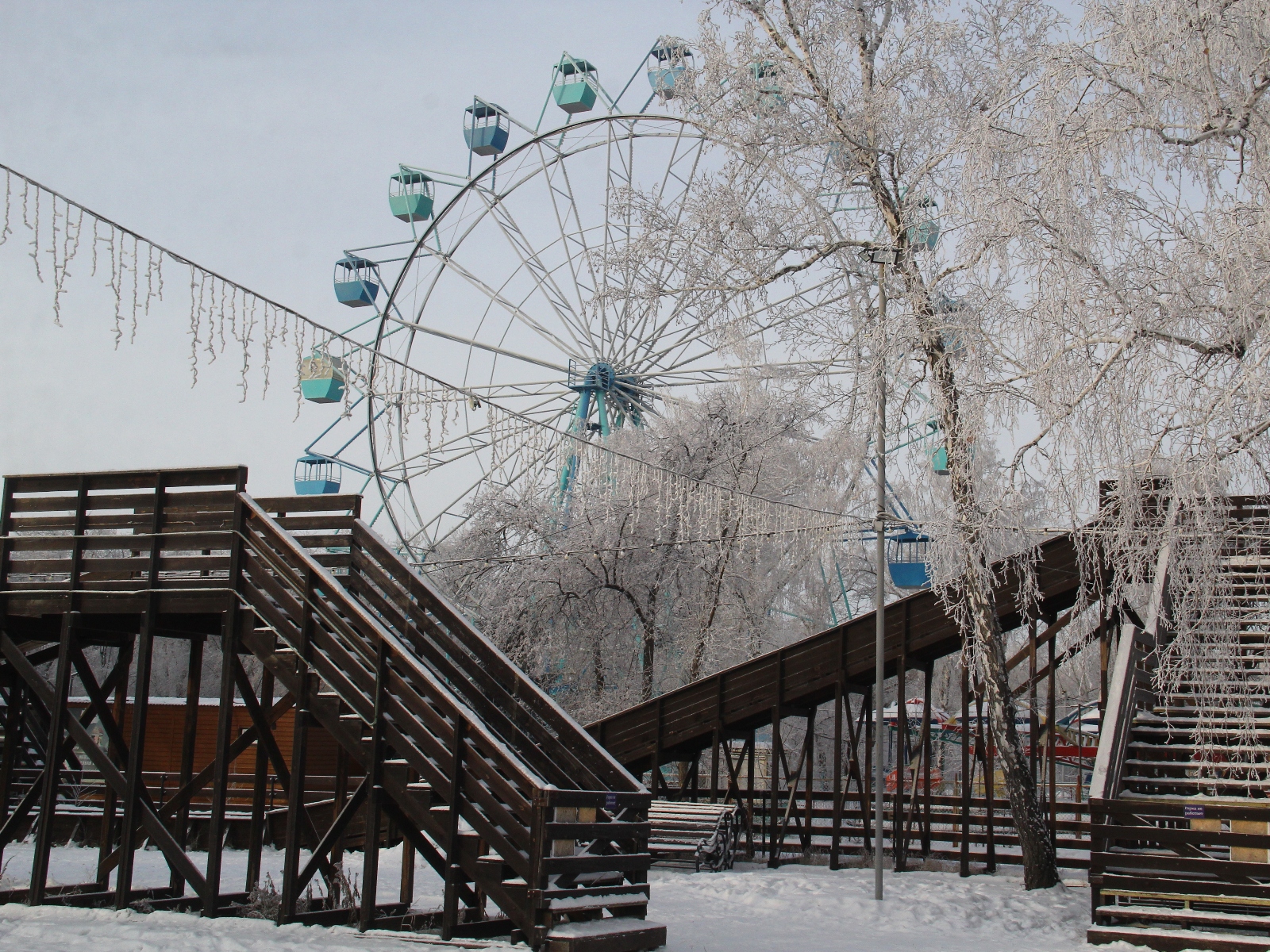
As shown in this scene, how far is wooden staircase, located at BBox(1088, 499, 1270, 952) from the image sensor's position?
31.9 feet

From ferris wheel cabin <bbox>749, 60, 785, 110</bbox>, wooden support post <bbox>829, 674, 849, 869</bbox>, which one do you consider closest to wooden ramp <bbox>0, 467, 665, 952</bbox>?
ferris wheel cabin <bbox>749, 60, 785, 110</bbox>

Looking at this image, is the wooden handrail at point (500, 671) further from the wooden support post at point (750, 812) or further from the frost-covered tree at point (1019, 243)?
the wooden support post at point (750, 812)

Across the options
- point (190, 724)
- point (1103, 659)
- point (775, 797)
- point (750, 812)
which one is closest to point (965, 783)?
point (1103, 659)

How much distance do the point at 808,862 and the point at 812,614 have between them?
1409cm

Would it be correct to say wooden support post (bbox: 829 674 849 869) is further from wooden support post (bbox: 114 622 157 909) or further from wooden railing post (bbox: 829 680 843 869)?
wooden support post (bbox: 114 622 157 909)

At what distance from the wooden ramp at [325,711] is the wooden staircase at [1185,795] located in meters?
4.09

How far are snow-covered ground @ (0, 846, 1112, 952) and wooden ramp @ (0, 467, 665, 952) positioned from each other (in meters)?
0.67

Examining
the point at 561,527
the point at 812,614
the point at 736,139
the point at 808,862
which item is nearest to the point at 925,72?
the point at 736,139

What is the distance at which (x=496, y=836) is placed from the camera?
8508 millimetres

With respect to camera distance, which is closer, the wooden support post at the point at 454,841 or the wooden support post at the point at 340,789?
the wooden support post at the point at 454,841

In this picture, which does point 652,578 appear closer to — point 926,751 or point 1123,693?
point 926,751

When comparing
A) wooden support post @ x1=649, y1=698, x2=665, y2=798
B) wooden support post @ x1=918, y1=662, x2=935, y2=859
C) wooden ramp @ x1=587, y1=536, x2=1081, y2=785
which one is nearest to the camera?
wooden support post @ x1=918, y1=662, x2=935, y2=859

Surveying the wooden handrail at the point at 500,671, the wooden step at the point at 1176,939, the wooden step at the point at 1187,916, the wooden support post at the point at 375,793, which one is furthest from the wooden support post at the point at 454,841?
the wooden step at the point at 1187,916

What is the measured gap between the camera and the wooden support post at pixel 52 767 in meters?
10.2
